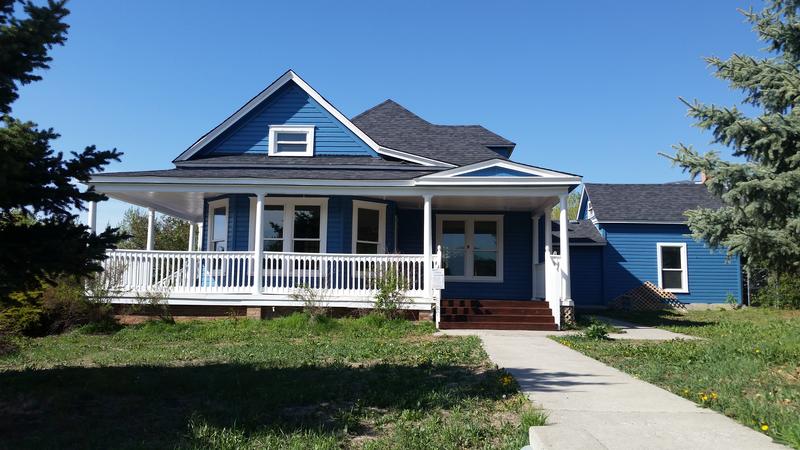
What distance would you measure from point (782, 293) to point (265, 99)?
60.9 feet

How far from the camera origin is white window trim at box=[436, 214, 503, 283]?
16375 mm

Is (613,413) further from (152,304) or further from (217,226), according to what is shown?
(217,226)

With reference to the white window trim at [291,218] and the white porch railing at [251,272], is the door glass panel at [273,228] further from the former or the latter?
the white porch railing at [251,272]

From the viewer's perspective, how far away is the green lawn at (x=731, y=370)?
15.5ft

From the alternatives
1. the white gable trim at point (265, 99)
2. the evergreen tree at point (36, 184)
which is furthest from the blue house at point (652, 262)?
the evergreen tree at point (36, 184)

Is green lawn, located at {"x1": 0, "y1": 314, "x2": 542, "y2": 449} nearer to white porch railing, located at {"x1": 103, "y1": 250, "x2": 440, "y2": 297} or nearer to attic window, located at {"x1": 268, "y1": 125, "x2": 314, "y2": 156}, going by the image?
white porch railing, located at {"x1": 103, "y1": 250, "x2": 440, "y2": 297}

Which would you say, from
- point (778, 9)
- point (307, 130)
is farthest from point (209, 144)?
point (778, 9)

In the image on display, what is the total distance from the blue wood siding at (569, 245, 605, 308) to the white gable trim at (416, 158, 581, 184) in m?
8.90

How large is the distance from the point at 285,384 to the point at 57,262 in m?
2.60

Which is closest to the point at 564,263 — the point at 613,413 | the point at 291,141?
the point at 613,413

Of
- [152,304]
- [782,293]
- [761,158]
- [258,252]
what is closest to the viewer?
[761,158]

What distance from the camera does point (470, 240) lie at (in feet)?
54.1

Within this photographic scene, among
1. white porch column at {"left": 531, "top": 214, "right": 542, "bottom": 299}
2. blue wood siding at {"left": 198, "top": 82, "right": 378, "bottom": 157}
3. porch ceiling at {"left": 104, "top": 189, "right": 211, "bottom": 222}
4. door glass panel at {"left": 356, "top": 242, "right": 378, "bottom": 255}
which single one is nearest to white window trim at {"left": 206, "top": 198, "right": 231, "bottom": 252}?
porch ceiling at {"left": 104, "top": 189, "right": 211, "bottom": 222}

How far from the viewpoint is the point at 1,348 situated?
27.2 ft
